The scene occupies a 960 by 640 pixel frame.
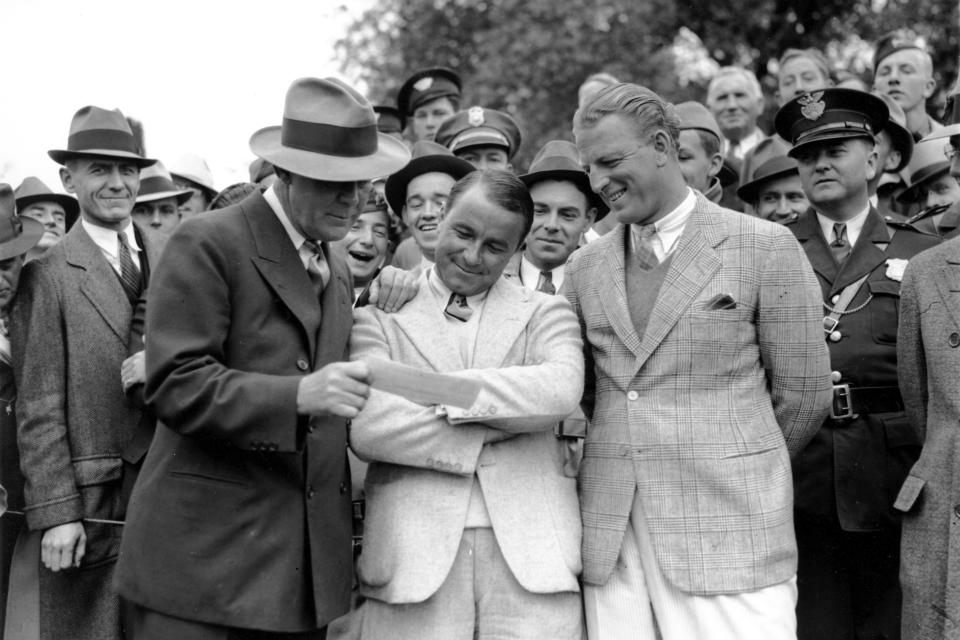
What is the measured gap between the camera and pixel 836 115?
209 inches

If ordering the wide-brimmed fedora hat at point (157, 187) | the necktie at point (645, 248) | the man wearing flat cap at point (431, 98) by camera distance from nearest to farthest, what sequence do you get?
the necktie at point (645, 248) < the wide-brimmed fedora hat at point (157, 187) < the man wearing flat cap at point (431, 98)

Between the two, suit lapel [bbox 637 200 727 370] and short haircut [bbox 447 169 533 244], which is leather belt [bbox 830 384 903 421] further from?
short haircut [bbox 447 169 533 244]

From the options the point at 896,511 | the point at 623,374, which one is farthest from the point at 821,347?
the point at 896,511

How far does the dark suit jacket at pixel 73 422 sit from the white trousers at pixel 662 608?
214 cm

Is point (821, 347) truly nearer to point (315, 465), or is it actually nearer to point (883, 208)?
point (315, 465)

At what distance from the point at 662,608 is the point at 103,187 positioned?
11.1 ft

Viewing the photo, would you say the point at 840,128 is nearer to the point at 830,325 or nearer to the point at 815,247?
the point at 815,247

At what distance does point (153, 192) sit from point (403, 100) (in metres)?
2.56

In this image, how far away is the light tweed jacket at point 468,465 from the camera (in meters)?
3.56

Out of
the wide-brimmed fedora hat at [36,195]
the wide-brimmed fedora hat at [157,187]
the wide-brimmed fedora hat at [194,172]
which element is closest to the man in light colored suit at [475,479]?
the wide-brimmed fedora hat at [157,187]

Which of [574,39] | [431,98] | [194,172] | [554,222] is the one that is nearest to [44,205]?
[194,172]

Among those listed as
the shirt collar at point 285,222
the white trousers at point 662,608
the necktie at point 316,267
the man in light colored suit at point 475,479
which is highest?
the shirt collar at point 285,222

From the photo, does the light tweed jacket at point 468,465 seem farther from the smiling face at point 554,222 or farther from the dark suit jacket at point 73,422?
the smiling face at point 554,222

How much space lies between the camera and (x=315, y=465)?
3559 millimetres
